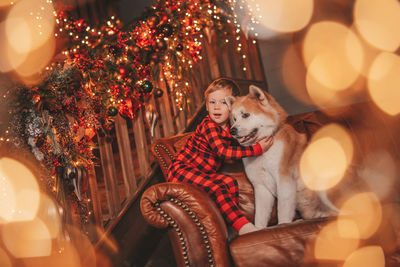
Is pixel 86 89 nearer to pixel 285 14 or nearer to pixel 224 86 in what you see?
pixel 224 86

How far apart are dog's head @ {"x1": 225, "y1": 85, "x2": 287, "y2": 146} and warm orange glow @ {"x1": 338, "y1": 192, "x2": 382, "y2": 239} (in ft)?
1.77

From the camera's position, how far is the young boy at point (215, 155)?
1.74 meters

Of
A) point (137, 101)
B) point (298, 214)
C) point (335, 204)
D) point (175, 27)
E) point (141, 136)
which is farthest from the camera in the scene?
point (141, 136)

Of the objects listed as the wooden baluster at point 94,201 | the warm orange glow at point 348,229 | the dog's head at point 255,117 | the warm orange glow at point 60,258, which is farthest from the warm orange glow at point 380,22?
the warm orange glow at point 60,258

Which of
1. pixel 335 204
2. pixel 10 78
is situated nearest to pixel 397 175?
pixel 335 204

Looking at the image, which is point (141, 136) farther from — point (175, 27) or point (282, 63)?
point (282, 63)

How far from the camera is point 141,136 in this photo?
9.56ft

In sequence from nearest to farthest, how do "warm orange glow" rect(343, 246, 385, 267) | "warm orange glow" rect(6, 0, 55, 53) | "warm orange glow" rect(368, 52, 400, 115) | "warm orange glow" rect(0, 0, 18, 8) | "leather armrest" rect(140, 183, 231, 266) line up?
"warm orange glow" rect(343, 246, 385, 267) < "leather armrest" rect(140, 183, 231, 266) < "warm orange glow" rect(6, 0, 55, 53) < "warm orange glow" rect(0, 0, 18, 8) < "warm orange glow" rect(368, 52, 400, 115)

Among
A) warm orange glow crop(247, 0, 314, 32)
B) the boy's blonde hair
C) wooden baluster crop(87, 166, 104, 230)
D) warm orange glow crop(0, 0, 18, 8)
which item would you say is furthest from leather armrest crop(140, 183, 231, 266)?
warm orange glow crop(247, 0, 314, 32)

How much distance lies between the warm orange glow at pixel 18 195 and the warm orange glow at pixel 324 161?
4.83 feet

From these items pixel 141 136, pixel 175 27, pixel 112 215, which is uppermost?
pixel 175 27

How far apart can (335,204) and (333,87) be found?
259cm

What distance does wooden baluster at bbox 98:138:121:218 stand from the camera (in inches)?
105

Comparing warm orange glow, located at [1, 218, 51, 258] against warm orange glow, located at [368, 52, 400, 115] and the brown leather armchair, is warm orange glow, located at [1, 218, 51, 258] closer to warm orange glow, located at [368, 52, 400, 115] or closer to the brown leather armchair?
the brown leather armchair
